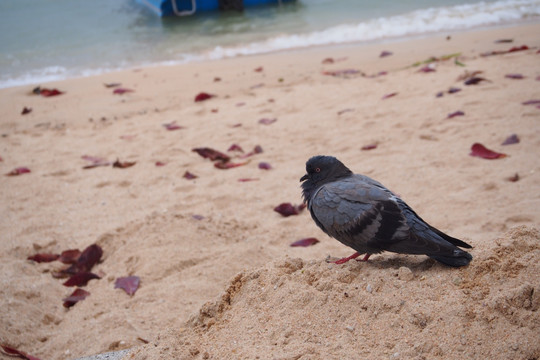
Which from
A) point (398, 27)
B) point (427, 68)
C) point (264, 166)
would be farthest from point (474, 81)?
point (398, 27)

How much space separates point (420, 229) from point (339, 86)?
18.5ft

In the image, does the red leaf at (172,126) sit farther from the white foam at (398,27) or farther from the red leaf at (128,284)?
the white foam at (398,27)

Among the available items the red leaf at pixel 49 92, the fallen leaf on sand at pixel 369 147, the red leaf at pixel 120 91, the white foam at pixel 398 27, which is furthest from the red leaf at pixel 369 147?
the white foam at pixel 398 27

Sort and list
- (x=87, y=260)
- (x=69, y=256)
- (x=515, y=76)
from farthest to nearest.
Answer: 1. (x=515, y=76)
2. (x=69, y=256)
3. (x=87, y=260)

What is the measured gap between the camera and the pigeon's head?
10.0ft

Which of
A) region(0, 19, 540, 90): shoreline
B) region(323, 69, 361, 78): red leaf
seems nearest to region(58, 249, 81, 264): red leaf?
region(323, 69, 361, 78): red leaf

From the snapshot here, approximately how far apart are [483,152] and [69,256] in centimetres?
370

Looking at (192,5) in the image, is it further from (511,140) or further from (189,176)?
(511,140)

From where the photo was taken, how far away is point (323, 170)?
3.09 metres

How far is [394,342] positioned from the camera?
6.90 ft

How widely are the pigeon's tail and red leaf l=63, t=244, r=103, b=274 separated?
8.51ft

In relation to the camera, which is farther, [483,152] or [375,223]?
[483,152]

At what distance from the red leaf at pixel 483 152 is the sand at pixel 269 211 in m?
0.10

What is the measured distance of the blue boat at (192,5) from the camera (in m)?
16.6
